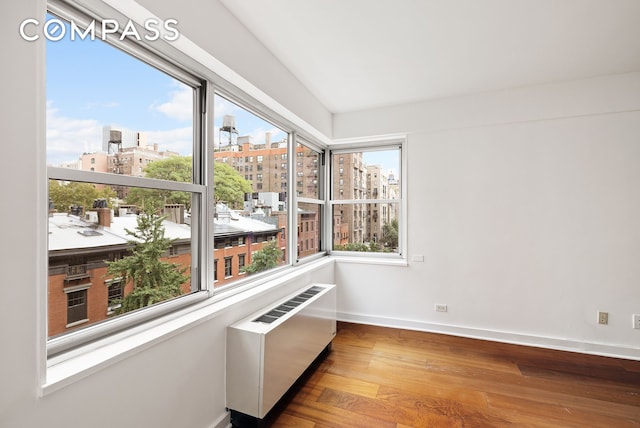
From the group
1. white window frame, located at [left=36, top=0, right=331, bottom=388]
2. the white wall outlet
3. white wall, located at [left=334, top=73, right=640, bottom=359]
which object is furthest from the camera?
the white wall outlet

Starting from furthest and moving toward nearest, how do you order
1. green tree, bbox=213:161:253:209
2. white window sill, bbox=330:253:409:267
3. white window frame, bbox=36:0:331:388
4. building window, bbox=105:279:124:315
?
white window sill, bbox=330:253:409:267, green tree, bbox=213:161:253:209, building window, bbox=105:279:124:315, white window frame, bbox=36:0:331:388

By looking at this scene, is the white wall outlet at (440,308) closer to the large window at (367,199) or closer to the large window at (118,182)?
the large window at (367,199)

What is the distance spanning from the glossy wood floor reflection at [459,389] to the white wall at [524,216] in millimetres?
373

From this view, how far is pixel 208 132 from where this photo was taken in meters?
1.97

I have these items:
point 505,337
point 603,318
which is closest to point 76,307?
point 505,337

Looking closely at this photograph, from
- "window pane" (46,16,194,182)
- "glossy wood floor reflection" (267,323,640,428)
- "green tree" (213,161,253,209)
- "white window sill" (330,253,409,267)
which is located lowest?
"glossy wood floor reflection" (267,323,640,428)

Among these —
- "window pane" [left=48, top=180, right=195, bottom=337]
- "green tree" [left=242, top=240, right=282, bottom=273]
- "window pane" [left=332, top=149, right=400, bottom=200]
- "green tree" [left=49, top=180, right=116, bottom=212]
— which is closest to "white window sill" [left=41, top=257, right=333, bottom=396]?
"window pane" [left=48, top=180, right=195, bottom=337]

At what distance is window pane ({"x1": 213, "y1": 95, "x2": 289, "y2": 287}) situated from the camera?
7.11 ft

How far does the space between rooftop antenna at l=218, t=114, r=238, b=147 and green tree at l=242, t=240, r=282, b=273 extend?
38.7 inches

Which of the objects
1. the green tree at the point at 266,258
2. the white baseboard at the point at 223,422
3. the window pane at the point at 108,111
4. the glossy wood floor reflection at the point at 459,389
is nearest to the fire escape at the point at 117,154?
the window pane at the point at 108,111

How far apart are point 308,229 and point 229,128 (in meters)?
1.80

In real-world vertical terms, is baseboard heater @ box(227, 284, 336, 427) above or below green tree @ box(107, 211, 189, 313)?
below

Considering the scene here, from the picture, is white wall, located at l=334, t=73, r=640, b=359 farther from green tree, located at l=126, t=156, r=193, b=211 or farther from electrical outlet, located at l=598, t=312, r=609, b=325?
green tree, located at l=126, t=156, r=193, b=211

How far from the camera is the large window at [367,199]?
3.83 m
